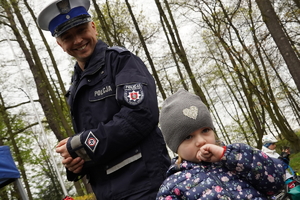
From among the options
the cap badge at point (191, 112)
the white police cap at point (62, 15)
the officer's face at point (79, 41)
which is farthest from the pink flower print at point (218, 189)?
the white police cap at point (62, 15)

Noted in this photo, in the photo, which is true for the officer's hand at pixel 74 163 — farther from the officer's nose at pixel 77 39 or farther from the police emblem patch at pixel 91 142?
the officer's nose at pixel 77 39

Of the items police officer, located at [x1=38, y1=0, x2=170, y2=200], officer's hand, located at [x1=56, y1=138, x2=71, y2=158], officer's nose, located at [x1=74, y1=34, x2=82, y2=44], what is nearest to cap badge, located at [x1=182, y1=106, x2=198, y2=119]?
police officer, located at [x1=38, y1=0, x2=170, y2=200]

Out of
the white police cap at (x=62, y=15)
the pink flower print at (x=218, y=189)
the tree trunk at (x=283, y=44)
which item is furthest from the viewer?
the tree trunk at (x=283, y=44)

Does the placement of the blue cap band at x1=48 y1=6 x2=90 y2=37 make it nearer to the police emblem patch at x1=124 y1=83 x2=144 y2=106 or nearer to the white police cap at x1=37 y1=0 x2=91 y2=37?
the white police cap at x1=37 y1=0 x2=91 y2=37

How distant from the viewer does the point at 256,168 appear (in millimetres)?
2047

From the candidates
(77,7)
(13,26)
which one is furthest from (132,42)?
(77,7)

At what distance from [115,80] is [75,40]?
47cm

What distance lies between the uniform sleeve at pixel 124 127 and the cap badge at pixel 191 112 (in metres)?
0.19

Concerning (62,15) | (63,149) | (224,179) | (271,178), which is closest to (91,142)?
(63,149)

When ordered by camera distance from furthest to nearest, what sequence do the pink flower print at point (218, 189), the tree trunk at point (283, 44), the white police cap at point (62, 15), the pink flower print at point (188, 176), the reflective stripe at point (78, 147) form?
1. the tree trunk at point (283, 44)
2. the white police cap at point (62, 15)
3. the reflective stripe at point (78, 147)
4. the pink flower print at point (188, 176)
5. the pink flower print at point (218, 189)

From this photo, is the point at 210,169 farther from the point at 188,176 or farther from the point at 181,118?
the point at 181,118

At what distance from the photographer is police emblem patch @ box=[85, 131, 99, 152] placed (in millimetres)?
2162

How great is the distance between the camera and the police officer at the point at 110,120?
7.11 feet

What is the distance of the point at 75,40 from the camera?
8.23ft
